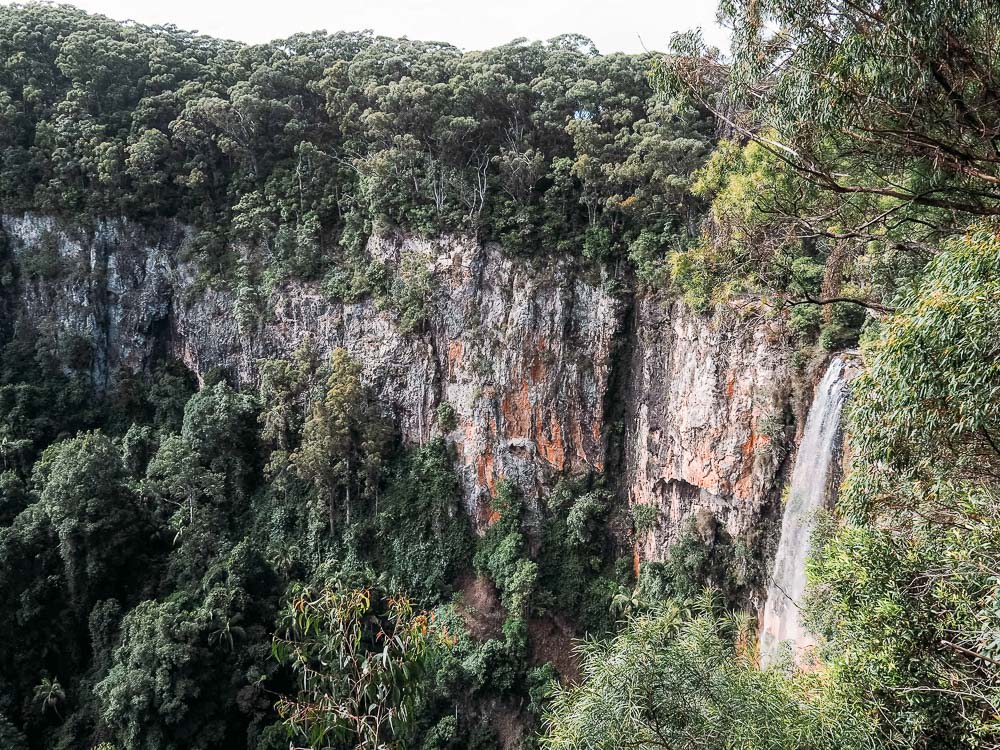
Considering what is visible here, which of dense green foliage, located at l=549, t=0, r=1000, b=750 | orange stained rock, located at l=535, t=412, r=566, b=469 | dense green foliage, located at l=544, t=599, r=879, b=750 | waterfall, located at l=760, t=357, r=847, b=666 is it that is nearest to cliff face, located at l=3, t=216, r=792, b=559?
orange stained rock, located at l=535, t=412, r=566, b=469

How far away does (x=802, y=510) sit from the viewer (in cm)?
911

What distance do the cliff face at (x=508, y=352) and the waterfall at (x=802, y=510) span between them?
1704mm

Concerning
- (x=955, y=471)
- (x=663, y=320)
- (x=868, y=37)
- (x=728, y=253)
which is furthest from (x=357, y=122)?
(x=955, y=471)

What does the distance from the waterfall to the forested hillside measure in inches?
35.6

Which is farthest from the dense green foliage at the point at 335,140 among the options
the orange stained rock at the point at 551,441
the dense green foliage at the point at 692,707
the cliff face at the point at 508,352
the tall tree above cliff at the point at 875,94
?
the dense green foliage at the point at 692,707

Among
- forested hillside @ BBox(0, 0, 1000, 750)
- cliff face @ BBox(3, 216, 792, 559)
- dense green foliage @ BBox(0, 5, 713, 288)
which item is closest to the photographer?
forested hillside @ BBox(0, 0, 1000, 750)

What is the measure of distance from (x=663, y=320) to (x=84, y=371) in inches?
703

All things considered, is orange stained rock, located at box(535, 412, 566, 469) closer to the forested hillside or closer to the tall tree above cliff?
the forested hillside

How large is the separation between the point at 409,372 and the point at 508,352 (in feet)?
9.46

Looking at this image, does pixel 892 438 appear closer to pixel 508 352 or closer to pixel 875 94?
pixel 875 94

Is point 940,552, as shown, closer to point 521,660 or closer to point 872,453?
point 872,453

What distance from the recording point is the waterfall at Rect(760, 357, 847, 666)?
8422 mm

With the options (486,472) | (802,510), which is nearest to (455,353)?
(486,472)

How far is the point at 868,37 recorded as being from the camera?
4344mm
